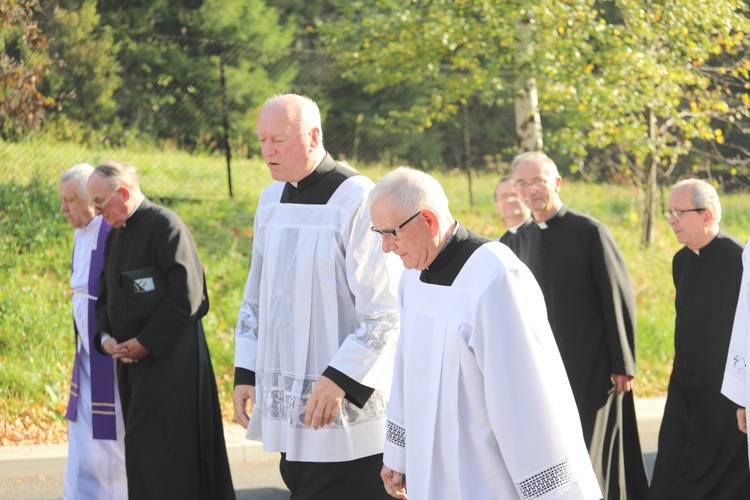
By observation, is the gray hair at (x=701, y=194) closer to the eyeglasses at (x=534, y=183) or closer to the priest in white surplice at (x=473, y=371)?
the eyeglasses at (x=534, y=183)

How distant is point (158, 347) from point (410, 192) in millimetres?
2676

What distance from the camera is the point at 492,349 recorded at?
3.41 meters

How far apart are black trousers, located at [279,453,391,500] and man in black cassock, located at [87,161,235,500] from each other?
55.9 inches

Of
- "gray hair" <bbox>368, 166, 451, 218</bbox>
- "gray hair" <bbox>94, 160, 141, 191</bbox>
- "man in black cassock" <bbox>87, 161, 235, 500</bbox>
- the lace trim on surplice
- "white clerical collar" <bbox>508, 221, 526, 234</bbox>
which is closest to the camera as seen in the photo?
the lace trim on surplice

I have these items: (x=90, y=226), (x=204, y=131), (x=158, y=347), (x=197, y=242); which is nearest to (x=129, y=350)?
(x=158, y=347)

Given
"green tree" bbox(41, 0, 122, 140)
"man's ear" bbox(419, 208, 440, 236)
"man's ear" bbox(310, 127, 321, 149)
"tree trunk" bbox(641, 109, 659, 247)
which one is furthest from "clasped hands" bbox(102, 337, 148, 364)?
"tree trunk" bbox(641, 109, 659, 247)

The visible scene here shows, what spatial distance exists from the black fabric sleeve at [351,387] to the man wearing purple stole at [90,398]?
2608 millimetres

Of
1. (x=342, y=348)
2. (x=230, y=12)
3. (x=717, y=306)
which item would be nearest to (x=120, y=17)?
(x=230, y=12)

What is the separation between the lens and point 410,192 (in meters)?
3.56

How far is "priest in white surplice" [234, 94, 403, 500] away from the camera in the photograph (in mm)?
4402

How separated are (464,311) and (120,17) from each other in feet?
50.1

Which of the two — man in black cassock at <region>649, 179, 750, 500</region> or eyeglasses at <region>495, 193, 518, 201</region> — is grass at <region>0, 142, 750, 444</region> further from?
man in black cassock at <region>649, 179, 750, 500</region>

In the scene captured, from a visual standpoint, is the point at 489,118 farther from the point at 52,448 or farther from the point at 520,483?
the point at 520,483

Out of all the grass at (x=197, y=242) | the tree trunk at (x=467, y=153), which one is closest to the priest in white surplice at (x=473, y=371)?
the grass at (x=197, y=242)
